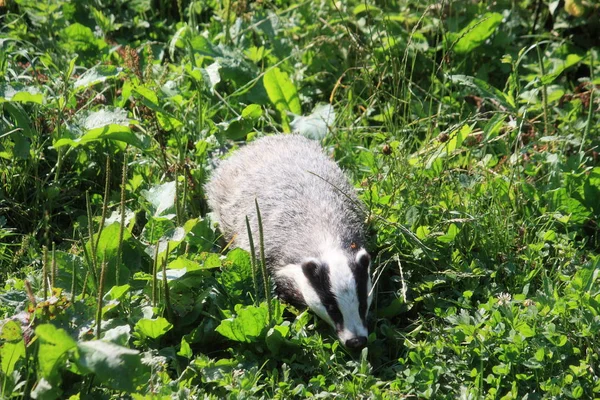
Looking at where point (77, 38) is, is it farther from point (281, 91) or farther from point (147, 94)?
point (281, 91)

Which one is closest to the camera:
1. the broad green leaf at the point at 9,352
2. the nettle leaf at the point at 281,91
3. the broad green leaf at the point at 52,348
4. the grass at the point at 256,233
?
the broad green leaf at the point at 52,348

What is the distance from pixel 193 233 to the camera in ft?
16.2

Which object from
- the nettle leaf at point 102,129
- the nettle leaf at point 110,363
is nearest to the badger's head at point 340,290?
the nettle leaf at point 110,363

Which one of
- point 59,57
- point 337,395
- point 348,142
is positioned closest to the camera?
point 337,395

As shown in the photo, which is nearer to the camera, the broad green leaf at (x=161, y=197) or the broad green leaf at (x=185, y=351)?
the broad green leaf at (x=185, y=351)

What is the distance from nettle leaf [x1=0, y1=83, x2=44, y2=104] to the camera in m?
4.87

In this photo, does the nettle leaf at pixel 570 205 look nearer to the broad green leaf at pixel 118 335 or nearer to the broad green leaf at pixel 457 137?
the broad green leaf at pixel 457 137

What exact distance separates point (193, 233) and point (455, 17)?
315cm

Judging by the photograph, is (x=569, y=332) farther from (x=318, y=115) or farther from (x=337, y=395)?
(x=318, y=115)

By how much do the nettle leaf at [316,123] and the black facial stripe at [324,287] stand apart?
167 cm

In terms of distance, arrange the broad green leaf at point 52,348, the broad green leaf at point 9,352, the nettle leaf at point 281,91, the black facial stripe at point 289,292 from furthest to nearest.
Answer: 1. the nettle leaf at point 281,91
2. the black facial stripe at point 289,292
3. the broad green leaf at point 9,352
4. the broad green leaf at point 52,348

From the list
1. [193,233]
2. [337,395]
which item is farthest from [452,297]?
[193,233]

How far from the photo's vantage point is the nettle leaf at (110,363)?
11.4ft

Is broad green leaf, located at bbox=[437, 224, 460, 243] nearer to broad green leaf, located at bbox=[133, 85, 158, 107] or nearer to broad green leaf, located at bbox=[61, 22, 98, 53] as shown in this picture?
broad green leaf, located at bbox=[133, 85, 158, 107]
